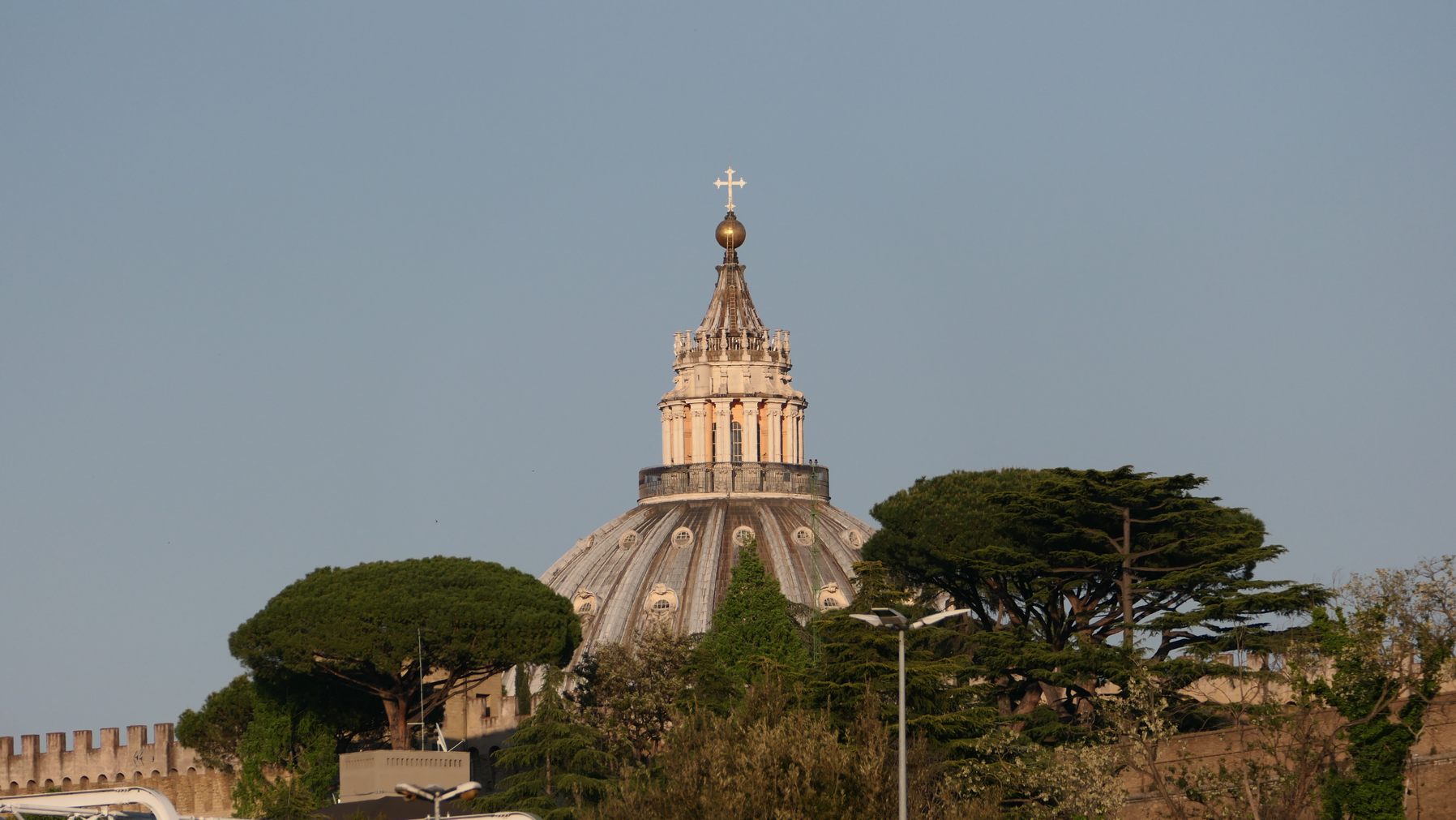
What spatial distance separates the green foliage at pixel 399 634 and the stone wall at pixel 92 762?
1001 centimetres

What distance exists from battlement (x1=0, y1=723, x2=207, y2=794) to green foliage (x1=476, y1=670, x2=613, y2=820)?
26.4 m

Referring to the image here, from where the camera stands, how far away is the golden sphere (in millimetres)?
140625


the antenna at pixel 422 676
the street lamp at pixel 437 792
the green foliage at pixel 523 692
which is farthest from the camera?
the green foliage at pixel 523 692

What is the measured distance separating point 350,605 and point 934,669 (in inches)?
1102

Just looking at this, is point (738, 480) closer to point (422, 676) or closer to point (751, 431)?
point (751, 431)

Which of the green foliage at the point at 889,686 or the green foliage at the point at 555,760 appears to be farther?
the green foliage at the point at 555,760

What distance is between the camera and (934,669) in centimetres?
6119

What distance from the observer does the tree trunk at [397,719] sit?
83875mm

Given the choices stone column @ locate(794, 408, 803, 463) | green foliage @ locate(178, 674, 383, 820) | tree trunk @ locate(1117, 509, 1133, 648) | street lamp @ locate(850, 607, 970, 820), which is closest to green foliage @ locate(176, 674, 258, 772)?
green foliage @ locate(178, 674, 383, 820)

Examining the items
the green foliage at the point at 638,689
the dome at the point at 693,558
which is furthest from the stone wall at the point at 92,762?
the dome at the point at 693,558

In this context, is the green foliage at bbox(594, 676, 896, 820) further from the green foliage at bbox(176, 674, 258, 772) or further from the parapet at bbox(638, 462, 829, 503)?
the parapet at bbox(638, 462, 829, 503)

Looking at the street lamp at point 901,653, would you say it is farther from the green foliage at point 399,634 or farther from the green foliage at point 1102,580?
the green foliage at point 399,634

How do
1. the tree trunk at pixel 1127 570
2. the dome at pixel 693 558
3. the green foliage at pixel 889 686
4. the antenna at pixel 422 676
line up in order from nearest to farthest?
the green foliage at pixel 889 686, the tree trunk at pixel 1127 570, the antenna at pixel 422 676, the dome at pixel 693 558

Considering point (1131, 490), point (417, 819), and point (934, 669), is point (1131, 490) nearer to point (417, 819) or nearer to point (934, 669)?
point (934, 669)
